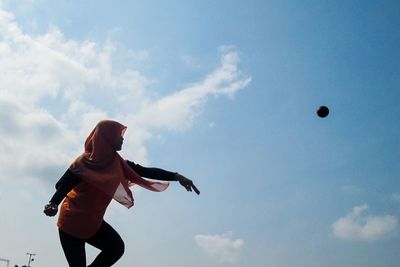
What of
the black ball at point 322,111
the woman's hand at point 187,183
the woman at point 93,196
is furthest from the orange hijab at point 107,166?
the black ball at point 322,111

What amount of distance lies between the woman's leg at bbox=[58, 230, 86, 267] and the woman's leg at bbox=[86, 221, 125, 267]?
16cm

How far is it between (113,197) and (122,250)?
2.13 ft

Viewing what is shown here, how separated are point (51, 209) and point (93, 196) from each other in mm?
482

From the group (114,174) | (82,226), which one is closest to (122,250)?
(82,226)

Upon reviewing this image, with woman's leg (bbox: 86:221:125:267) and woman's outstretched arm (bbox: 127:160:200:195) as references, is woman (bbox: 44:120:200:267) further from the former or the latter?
woman's outstretched arm (bbox: 127:160:200:195)

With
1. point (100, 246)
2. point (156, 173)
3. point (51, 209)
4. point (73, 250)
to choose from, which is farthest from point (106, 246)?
point (156, 173)

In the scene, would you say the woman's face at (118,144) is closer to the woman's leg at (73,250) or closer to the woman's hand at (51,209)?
the woman's hand at (51,209)

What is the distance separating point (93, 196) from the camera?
4.80m

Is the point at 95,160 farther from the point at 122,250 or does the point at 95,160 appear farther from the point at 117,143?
the point at 122,250

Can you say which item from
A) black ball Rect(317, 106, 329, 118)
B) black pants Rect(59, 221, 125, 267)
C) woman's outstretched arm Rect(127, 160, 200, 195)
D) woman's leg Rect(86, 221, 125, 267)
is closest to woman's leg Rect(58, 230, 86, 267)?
black pants Rect(59, 221, 125, 267)

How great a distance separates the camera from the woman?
183 inches

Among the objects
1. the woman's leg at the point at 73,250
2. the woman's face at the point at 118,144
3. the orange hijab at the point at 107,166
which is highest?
the woman's face at the point at 118,144

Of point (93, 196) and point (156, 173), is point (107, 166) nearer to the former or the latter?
point (93, 196)

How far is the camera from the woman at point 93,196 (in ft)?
15.3
